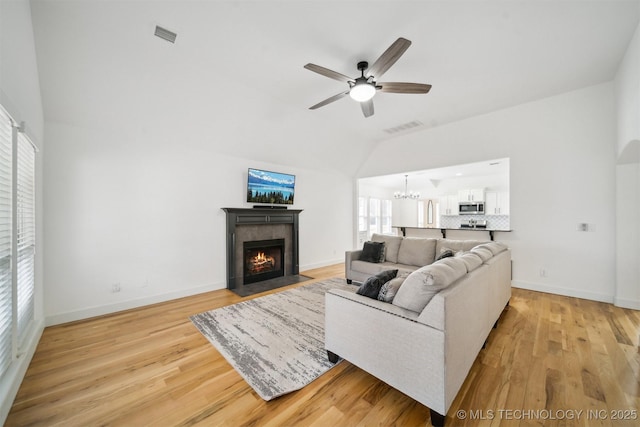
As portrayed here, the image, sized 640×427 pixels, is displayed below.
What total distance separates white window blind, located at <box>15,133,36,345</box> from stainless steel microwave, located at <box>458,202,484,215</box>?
9553 mm

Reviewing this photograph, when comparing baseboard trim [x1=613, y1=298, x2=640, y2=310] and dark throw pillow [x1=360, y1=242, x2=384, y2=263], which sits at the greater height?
dark throw pillow [x1=360, y1=242, x2=384, y2=263]

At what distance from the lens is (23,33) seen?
1.96 m

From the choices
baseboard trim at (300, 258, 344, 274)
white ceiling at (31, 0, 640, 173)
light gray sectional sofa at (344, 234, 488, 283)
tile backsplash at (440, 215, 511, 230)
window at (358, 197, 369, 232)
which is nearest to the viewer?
white ceiling at (31, 0, 640, 173)

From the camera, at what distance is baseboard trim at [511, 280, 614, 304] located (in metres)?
3.58

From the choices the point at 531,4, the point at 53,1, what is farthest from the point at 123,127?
the point at 531,4

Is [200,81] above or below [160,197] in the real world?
above

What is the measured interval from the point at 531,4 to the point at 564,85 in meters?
2.28

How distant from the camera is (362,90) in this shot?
264 centimetres

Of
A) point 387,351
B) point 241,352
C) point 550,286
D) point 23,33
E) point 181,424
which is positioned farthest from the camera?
point 550,286

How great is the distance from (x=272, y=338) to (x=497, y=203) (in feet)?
26.5

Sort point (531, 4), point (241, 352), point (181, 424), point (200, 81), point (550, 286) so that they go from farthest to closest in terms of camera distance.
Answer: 1. point (550, 286)
2. point (200, 81)
3. point (241, 352)
4. point (531, 4)
5. point (181, 424)

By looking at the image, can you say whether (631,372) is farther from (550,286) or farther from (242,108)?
(242,108)

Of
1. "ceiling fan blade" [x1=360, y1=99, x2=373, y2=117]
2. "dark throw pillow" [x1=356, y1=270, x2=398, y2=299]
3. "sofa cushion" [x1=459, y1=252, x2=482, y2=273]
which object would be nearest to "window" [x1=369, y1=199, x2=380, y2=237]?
"ceiling fan blade" [x1=360, y1=99, x2=373, y2=117]

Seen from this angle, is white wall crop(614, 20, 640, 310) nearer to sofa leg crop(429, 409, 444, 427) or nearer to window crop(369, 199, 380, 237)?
sofa leg crop(429, 409, 444, 427)
